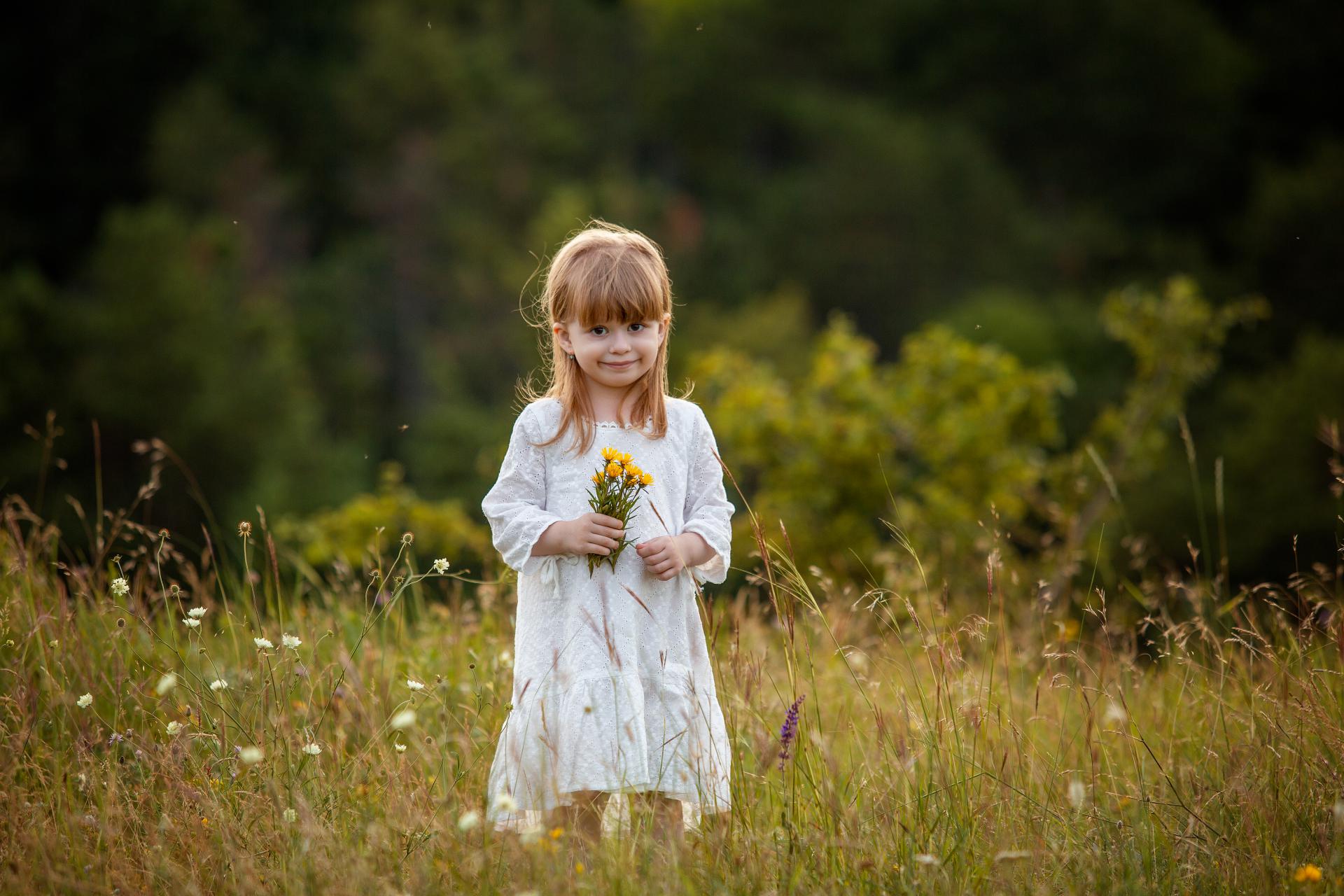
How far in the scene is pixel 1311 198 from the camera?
86.3 feet

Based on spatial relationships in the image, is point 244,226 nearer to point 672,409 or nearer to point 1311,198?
point 1311,198

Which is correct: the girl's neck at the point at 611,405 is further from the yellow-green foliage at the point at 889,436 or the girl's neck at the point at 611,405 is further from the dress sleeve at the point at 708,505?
the yellow-green foliage at the point at 889,436

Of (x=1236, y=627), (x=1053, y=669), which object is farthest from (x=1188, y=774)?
(x=1053, y=669)

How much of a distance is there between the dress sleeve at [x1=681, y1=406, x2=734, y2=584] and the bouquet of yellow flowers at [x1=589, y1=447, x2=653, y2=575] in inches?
8.0

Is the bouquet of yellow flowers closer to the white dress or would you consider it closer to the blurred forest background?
the white dress

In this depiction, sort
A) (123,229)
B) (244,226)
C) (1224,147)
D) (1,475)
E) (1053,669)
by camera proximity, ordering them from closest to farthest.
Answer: (1053,669), (1,475), (123,229), (244,226), (1224,147)

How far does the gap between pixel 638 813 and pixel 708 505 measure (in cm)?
74

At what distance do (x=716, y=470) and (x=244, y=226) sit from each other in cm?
2878

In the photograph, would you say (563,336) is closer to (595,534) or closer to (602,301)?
(602,301)

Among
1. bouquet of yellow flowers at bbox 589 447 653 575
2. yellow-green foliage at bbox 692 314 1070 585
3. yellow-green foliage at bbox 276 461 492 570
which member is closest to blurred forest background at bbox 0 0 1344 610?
yellow-green foliage at bbox 692 314 1070 585

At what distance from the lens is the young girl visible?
2.72 metres

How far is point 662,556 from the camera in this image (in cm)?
276

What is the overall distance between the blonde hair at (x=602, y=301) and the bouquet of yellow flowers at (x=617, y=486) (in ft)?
0.69

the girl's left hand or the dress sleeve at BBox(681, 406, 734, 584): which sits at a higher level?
the dress sleeve at BBox(681, 406, 734, 584)
